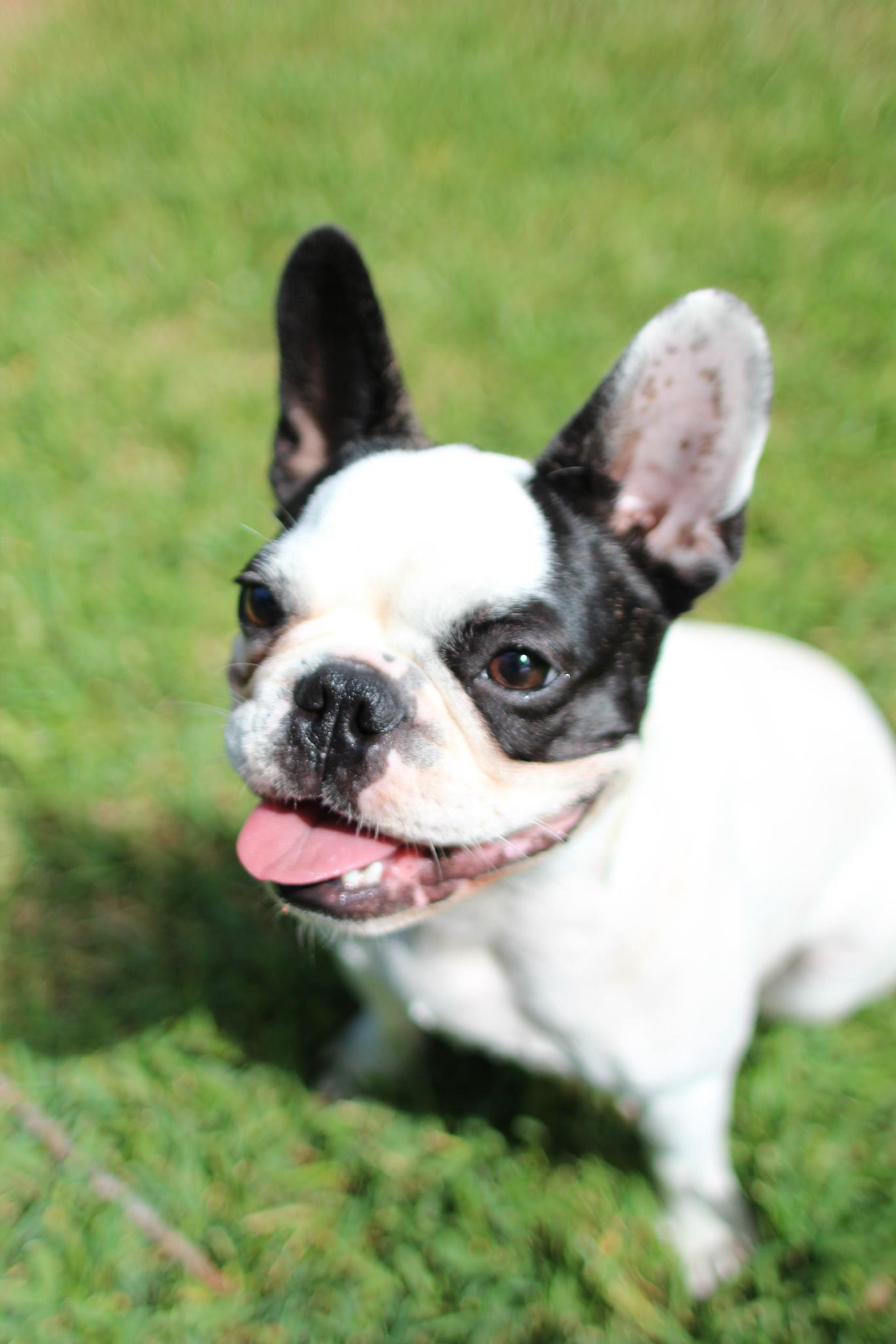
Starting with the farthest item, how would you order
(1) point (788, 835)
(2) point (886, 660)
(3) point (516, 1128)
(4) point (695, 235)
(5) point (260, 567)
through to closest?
(4) point (695, 235) → (2) point (886, 660) → (3) point (516, 1128) → (1) point (788, 835) → (5) point (260, 567)

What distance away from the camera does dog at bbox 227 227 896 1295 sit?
1.72 m

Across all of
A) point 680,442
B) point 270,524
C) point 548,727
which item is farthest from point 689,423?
point 270,524

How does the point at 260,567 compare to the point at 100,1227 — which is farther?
the point at 100,1227

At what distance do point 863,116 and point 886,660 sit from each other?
369 centimetres

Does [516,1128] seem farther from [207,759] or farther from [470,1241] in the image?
[207,759]

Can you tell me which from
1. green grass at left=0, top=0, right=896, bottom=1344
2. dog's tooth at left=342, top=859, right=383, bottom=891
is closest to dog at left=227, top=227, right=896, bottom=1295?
dog's tooth at left=342, top=859, right=383, bottom=891

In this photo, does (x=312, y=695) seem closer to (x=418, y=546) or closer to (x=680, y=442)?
(x=418, y=546)

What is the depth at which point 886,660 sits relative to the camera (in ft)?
11.8

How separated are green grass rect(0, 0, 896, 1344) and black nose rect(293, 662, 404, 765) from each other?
136 centimetres

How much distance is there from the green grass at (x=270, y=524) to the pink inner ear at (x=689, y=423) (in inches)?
60.3

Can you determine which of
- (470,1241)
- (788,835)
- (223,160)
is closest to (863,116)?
(223,160)

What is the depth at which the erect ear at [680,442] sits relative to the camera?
1.71m

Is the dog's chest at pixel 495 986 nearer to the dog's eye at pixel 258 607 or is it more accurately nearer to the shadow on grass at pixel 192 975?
the shadow on grass at pixel 192 975

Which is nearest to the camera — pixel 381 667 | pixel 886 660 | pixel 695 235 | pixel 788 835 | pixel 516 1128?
pixel 381 667
